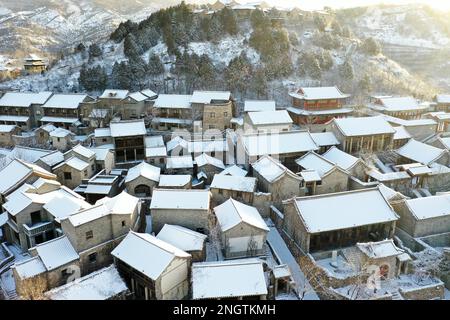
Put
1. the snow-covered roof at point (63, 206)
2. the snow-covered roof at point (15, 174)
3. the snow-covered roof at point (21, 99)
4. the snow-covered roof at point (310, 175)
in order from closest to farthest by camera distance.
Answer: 1. the snow-covered roof at point (63, 206)
2. the snow-covered roof at point (15, 174)
3. the snow-covered roof at point (310, 175)
4. the snow-covered roof at point (21, 99)

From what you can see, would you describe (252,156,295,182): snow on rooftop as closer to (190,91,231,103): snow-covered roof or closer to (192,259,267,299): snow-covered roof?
(192,259,267,299): snow-covered roof

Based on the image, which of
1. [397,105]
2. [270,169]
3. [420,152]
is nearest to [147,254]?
[270,169]

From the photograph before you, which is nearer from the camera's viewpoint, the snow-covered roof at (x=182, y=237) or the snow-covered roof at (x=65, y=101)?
the snow-covered roof at (x=182, y=237)

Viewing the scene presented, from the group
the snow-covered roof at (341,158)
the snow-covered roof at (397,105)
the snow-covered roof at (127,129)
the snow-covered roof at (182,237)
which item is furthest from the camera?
the snow-covered roof at (397,105)

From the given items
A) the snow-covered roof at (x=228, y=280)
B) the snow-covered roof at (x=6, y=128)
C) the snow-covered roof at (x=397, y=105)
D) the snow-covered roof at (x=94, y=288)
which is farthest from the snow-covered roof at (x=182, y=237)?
the snow-covered roof at (x=397, y=105)

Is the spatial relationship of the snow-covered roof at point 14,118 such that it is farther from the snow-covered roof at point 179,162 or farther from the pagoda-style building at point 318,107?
the pagoda-style building at point 318,107
